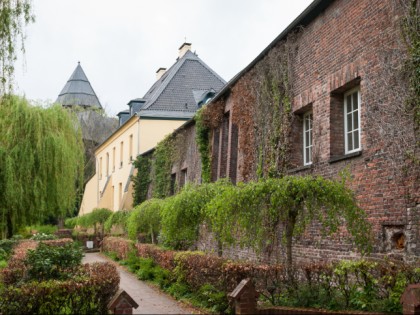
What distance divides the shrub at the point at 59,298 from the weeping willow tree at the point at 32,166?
36.9 ft

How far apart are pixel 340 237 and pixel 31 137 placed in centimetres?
Answer: 1324

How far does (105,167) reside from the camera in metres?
42.3

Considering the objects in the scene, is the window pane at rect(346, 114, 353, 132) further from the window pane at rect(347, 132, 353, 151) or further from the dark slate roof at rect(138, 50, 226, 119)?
the dark slate roof at rect(138, 50, 226, 119)

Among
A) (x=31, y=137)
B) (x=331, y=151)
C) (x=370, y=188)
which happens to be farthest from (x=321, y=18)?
(x=31, y=137)

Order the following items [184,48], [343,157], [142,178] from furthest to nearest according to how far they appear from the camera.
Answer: [184,48] → [142,178] → [343,157]

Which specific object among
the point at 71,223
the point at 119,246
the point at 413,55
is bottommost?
the point at 119,246

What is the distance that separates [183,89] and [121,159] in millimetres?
7434

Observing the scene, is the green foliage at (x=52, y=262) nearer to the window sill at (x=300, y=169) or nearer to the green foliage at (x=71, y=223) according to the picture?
the window sill at (x=300, y=169)

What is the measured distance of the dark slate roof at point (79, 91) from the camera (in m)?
64.1

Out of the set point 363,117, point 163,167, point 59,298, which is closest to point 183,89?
point 163,167

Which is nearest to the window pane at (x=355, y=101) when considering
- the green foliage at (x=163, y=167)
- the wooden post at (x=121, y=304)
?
the wooden post at (x=121, y=304)

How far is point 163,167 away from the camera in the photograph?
26.7m

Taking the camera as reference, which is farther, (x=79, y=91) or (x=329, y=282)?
(x=79, y=91)

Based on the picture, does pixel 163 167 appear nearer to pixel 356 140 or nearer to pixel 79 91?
pixel 356 140
